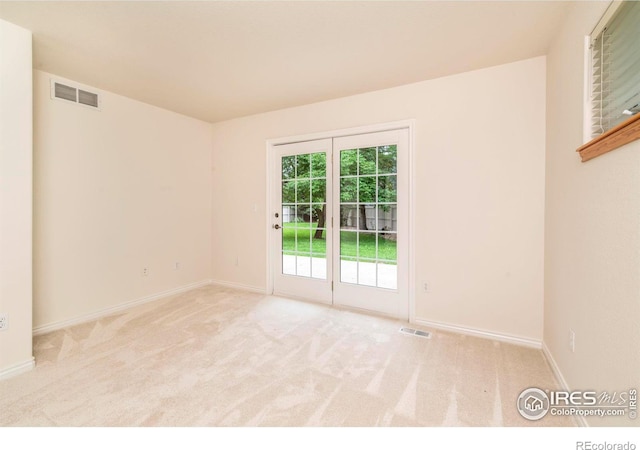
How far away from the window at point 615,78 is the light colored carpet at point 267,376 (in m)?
1.49

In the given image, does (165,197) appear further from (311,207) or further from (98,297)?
(311,207)

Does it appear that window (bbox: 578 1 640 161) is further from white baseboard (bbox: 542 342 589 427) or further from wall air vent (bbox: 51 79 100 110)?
wall air vent (bbox: 51 79 100 110)

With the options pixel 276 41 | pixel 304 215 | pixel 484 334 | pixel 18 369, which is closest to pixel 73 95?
pixel 276 41

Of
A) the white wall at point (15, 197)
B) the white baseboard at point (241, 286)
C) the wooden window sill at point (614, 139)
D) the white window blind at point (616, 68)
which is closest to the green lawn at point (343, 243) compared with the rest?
the white baseboard at point (241, 286)

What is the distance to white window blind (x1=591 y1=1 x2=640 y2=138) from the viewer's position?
1.18 metres

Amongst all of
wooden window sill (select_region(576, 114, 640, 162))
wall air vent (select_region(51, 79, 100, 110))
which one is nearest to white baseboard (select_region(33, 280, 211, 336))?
wall air vent (select_region(51, 79, 100, 110))

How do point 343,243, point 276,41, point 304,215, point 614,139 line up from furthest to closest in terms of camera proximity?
point 304,215 → point 343,243 → point 276,41 → point 614,139

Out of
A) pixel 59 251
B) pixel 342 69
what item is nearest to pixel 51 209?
pixel 59 251

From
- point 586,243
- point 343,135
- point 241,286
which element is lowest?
point 241,286

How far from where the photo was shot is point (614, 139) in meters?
1.17

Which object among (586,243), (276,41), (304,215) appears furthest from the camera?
(304,215)

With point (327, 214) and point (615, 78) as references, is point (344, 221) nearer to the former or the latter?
point (327, 214)

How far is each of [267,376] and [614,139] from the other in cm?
228

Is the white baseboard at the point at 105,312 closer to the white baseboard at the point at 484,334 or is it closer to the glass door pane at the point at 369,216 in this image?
the glass door pane at the point at 369,216
